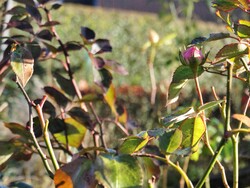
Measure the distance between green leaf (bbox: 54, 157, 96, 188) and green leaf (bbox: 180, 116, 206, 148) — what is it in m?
0.17

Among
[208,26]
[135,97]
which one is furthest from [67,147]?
[208,26]

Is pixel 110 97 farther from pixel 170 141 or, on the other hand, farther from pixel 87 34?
pixel 170 141

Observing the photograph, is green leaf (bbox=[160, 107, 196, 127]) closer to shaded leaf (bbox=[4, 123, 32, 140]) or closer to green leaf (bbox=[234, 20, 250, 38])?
green leaf (bbox=[234, 20, 250, 38])

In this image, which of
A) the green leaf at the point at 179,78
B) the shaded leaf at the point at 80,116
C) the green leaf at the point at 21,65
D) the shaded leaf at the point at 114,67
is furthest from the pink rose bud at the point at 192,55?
the shaded leaf at the point at 114,67

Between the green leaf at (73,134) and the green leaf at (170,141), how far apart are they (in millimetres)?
357

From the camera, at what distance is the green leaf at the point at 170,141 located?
1.01 meters

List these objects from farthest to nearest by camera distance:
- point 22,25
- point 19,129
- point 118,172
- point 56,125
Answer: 1. point 22,25
2. point 56,125
3. point 19,129
4. point 118,172

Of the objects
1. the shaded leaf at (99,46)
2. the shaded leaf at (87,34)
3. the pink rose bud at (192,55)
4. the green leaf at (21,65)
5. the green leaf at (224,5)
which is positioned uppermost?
the green leaf at (224,5)

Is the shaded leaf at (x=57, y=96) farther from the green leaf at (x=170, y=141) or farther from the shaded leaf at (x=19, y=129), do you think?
the green leaf at (x=170, y=141)

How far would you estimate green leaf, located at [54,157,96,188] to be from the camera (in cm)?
95

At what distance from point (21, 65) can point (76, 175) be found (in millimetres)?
246

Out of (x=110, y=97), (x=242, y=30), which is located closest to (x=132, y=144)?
(x=242, y=30)

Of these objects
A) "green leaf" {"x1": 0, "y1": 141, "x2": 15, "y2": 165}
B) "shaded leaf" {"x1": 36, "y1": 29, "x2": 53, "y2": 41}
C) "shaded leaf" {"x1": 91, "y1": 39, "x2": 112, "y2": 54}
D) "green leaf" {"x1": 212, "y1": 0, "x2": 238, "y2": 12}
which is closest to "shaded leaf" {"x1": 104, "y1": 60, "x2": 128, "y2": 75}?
"shaded leaf" {"x1": 91, "y1": 39, "x2": 112, "y2": 54}

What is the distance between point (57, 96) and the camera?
1.41 metres
